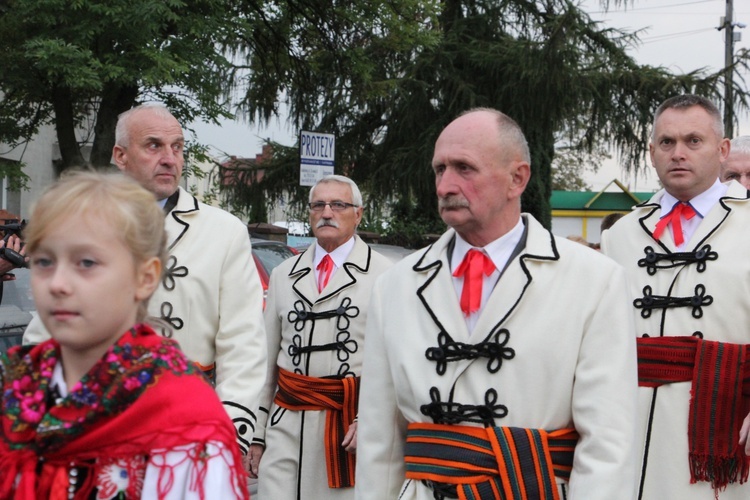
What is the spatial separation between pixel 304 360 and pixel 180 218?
64.6 inches

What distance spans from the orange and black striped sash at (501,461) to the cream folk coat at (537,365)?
0.06 meters

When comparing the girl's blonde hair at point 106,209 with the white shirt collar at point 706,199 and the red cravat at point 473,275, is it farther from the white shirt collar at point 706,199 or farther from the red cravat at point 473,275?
the white shirt collar at point 706,199

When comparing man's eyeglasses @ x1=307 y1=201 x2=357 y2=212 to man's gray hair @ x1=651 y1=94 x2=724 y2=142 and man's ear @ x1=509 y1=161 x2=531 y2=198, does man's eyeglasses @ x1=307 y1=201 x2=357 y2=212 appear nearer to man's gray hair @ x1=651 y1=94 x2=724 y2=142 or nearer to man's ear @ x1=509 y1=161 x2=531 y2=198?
man's gray hair @ x1=651 y1=94 x2=724 y2=142

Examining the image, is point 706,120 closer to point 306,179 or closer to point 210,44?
point 306,179

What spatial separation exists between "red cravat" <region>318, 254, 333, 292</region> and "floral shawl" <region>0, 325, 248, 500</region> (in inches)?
145

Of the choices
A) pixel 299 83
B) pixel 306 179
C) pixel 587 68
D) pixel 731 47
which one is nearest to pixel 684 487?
pixel 306 179

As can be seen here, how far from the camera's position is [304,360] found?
590cm

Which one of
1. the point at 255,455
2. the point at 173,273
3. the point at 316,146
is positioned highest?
the point at 316,146

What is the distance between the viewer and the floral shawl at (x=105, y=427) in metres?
2.37

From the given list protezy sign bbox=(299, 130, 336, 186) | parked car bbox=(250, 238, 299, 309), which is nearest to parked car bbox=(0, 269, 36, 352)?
parked car bbox=(250, 238, 299, 309)

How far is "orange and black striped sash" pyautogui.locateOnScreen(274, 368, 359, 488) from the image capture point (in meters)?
5.75

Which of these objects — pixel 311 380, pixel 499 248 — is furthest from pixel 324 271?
pixel 499 248

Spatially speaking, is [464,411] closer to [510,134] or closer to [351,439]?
[510,134]

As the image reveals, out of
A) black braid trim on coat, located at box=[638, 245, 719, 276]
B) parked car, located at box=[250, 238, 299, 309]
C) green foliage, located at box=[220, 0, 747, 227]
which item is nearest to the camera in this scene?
black braid trim on coat, located at box=[638, 245, 719, 276]
